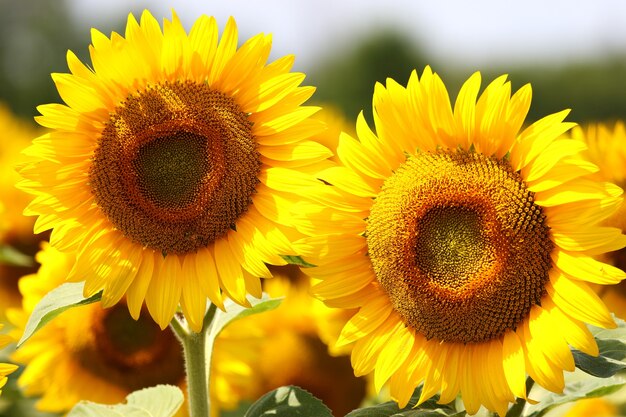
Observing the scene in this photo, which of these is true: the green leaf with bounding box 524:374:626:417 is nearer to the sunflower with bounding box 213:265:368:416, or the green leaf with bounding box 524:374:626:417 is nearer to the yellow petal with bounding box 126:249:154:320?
the yellow petal with bounding box 126:249:154:320

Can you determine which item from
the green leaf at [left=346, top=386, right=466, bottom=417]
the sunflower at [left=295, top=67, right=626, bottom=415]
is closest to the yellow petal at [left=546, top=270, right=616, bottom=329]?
the sunflower at [left=295, top=67, right=626, bottom=415]

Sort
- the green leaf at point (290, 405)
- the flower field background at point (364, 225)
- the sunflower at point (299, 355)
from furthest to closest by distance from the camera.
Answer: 1. the sunflower at point (299, 355)
2. the green leaf at point (290, 405)
3. the flower field background at point (364, 225)

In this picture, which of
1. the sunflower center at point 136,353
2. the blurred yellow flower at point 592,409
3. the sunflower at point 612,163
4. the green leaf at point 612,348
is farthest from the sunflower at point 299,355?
the green leaf at point 612,348

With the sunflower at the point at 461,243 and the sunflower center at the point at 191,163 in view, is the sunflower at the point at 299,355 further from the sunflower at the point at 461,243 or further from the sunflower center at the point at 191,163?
the sunflower at the point at 461,243

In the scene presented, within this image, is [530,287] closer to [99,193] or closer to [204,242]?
[204,242]

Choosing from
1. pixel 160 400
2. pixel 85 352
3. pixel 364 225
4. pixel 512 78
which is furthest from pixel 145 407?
pixel 512 78

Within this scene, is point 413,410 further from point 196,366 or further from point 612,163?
point 612,163
